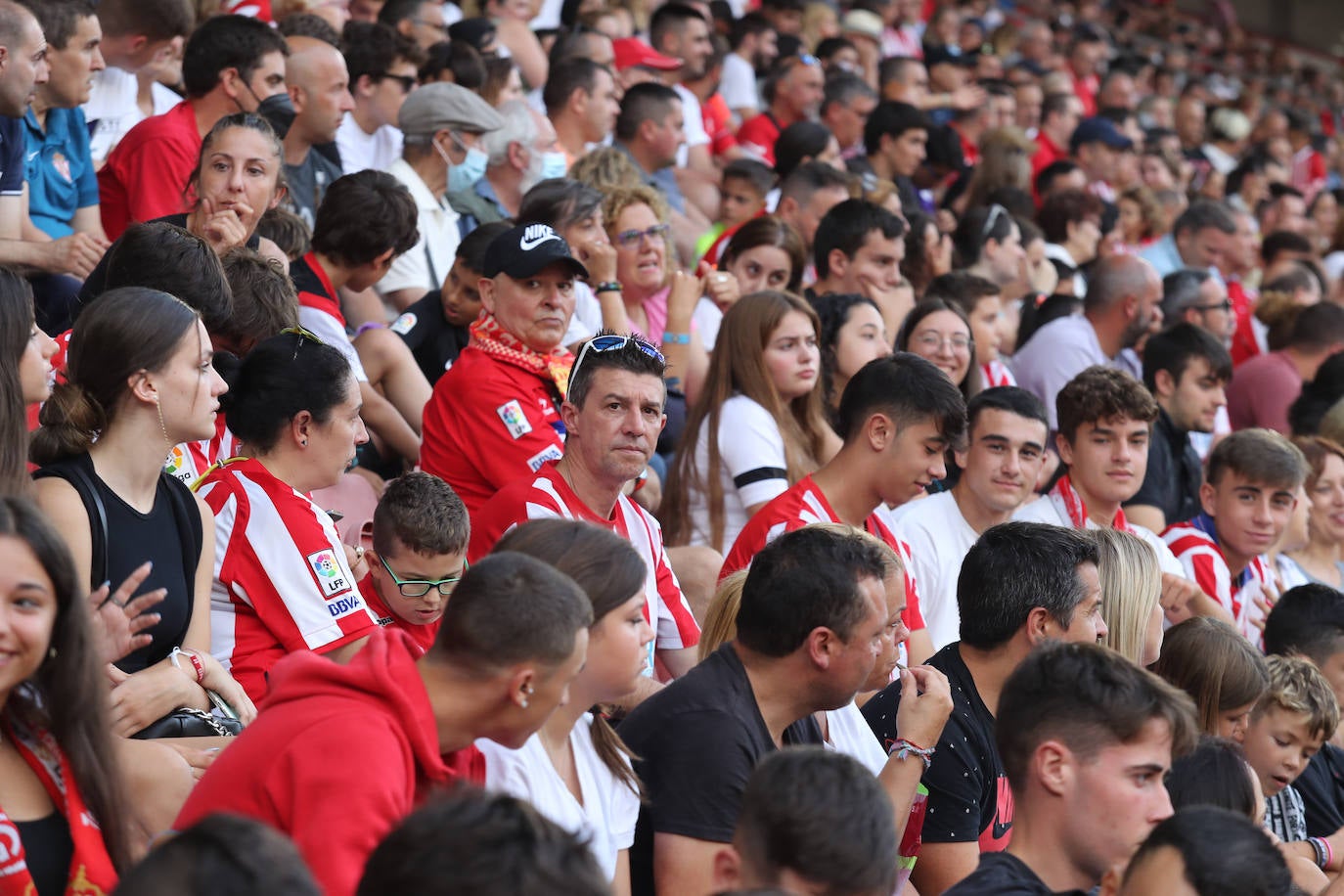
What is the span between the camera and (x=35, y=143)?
5.35 m

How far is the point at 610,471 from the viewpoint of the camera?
4.25 metres

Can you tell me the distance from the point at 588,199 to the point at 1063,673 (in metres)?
3.43

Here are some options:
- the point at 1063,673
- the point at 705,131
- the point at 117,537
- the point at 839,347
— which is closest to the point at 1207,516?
Answer: the point at 839,347

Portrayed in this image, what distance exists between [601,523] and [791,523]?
655 mm

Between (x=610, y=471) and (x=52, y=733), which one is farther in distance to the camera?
(x=610, y=471)

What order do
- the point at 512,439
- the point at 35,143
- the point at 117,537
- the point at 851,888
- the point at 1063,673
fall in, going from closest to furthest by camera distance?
the point at 851,888, the point at 1063,673, the point at 117,537, the point at 512,439, the point at 35,143

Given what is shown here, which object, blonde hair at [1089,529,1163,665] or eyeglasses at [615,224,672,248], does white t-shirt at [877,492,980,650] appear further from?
eyeglasses at [615,224,672,248]

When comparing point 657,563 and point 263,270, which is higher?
point 263,270

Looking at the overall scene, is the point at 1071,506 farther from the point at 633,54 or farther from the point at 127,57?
the point at 633,54

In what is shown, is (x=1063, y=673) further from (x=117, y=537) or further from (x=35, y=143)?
(x=35, y=143)

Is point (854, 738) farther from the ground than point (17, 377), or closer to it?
closer to it

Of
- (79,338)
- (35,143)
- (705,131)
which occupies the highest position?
(79,338)

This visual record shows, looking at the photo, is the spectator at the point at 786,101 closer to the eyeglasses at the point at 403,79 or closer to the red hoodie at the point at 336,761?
the eyeglasses at the point at 403,79

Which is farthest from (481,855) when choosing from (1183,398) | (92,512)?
(1183,398)
